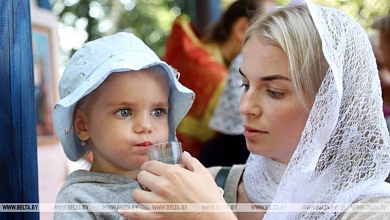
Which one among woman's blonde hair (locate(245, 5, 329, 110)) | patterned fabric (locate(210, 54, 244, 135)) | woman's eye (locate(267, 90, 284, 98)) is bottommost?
patterned fabric (locate(210, 54, 244, 135))

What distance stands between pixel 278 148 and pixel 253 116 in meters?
0.10

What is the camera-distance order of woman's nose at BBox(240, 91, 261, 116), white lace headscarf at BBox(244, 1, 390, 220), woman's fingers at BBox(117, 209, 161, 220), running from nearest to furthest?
woman's fingers at BBox(117, 209, 161, 220) < white lace headscarf at BBox(244, 1, 390, 220) < woman's nose at BBox(240, 91, 261, 116)

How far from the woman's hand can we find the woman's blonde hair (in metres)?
0.35

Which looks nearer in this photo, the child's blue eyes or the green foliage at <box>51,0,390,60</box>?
the child's blue eyes

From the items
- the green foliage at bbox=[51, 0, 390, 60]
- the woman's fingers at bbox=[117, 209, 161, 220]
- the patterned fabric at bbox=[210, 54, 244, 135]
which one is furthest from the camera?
the green foliage at bbox=[51, 0, 390, 60]

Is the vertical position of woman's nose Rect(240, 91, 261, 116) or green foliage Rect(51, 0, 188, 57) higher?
woman's nose Rect(240, 91, 261, 116)

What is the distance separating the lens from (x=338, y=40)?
4.18 ft

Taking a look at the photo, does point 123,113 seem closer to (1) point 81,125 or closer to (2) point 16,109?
(1) point 81,125

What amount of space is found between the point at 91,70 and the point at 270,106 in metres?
0.42

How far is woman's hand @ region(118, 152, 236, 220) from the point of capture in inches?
42.6

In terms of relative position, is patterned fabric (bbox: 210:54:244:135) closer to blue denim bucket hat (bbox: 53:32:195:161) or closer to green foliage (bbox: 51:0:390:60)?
blue denim bucket hat (bbox: 53:32:195:161)

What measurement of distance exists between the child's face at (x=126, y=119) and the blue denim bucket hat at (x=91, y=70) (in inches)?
1.3

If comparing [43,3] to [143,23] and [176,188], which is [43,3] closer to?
[176,188]

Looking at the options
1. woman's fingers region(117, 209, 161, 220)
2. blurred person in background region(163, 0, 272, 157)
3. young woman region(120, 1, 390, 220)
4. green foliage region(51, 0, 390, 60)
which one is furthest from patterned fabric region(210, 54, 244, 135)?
green foliage region(51, 0, 390, 60)
